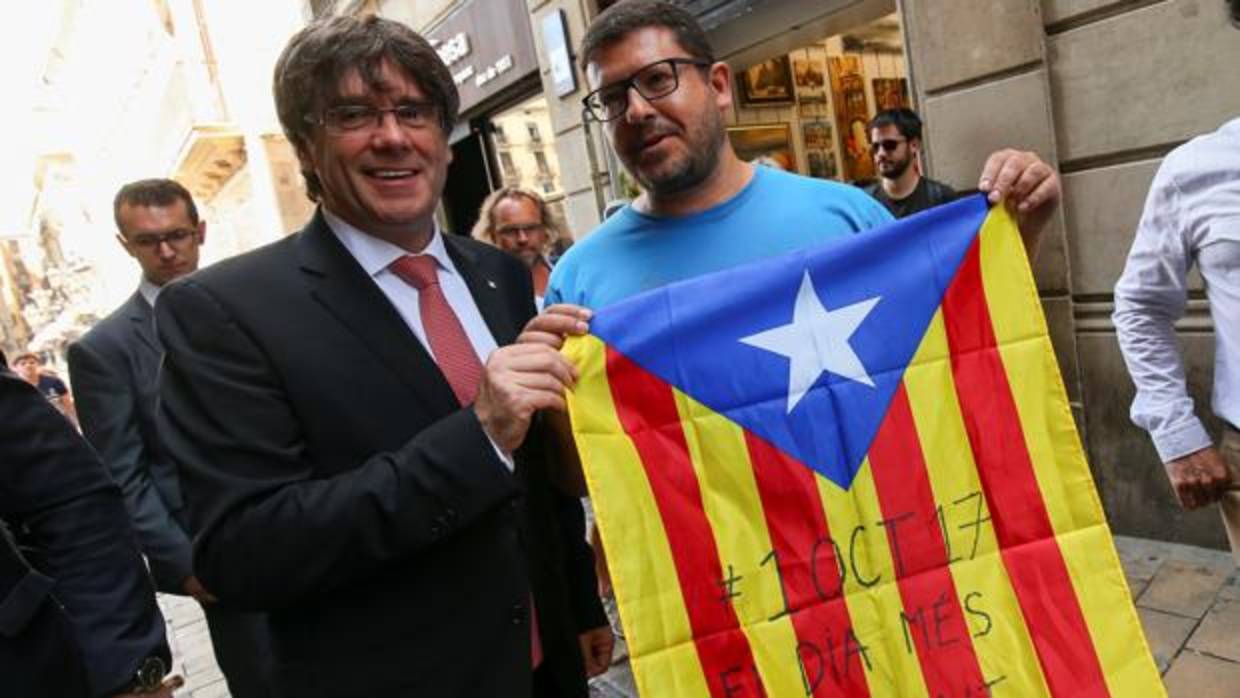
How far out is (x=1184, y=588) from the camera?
10.4 ft

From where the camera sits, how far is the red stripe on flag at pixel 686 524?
A: 1437 mm

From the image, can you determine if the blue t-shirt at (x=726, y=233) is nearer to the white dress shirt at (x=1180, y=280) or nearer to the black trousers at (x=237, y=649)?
the white dress shirt at (x=1180, y=280)

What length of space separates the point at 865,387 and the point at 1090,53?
114 inches

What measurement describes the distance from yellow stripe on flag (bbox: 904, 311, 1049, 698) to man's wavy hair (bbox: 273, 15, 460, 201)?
3.84 feet

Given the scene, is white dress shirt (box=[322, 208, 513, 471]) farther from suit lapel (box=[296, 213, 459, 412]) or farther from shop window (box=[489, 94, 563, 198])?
shop window (box=[489, 94, 563, 198])

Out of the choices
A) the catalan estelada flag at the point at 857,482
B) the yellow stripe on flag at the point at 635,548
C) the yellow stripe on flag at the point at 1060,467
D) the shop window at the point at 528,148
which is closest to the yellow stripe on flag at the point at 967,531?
the catalan estelada flag at the point at 857,482

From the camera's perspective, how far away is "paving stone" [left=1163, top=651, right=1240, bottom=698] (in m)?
2.54

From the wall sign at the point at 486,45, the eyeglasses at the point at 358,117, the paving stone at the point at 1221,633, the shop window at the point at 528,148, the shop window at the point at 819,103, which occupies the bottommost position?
the paving stone at the point at 1221,633

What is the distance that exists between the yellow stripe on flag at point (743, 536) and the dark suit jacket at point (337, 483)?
379 mm

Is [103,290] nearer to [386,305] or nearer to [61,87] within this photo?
[61,87]

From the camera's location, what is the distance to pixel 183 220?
295 cm

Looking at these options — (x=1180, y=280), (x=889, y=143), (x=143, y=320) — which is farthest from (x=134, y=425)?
(x=889, y=143)

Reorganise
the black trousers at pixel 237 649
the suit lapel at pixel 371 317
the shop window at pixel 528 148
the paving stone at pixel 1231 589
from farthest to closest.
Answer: the shop window at pixel 528 148, the paving stone at pixel 1231 589, the black trousers at pixel 237 649, the suit lapel at pixel 371 317

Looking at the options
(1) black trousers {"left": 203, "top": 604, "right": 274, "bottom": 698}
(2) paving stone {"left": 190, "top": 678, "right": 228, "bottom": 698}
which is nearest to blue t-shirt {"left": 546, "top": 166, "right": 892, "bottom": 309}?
(1) black trousers {"left": 203, "top": 604, "right": 274, "bottom": 698}
